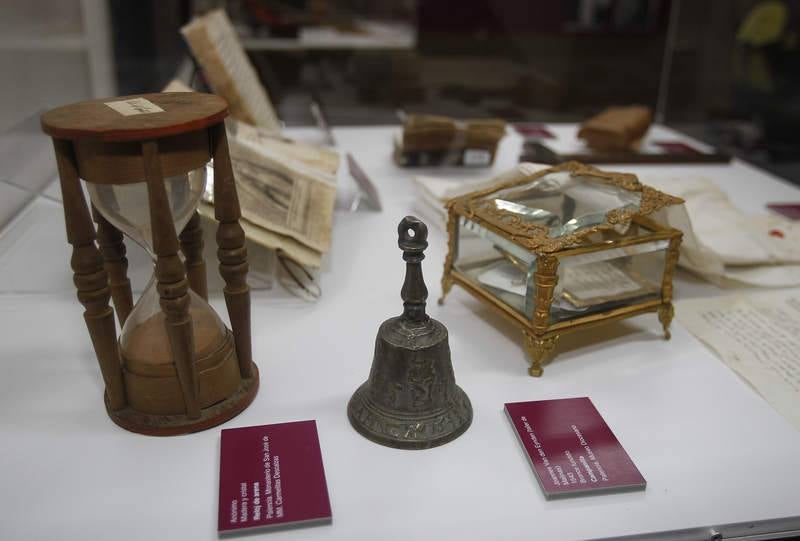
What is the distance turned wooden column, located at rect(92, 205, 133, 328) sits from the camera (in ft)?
3.74

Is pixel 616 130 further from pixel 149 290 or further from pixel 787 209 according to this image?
pixel 149 290

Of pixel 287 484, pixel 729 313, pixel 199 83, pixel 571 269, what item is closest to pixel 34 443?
pixel 287 484

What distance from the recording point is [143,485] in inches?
39.4

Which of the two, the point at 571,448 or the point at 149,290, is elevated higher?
the point at 149,290

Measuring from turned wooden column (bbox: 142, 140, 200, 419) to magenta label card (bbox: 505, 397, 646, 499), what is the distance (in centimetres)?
50

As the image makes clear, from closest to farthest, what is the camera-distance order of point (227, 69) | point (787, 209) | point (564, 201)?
point (564, 201) → point (227, 69) → point (787, 209)

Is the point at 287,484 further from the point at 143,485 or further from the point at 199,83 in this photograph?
the point at 199,83

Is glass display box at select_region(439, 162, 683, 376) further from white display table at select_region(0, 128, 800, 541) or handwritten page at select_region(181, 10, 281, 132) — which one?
handwritten page at select_region(181, 10, 281, 132)

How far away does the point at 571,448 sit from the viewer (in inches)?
42.1

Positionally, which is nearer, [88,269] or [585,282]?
[88,269]

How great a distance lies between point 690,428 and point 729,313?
1.56 ft

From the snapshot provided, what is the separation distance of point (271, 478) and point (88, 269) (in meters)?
0.37

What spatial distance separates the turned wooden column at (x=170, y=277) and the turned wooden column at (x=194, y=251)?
195 mm

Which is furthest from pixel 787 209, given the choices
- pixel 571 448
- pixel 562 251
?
pixel 571 448
